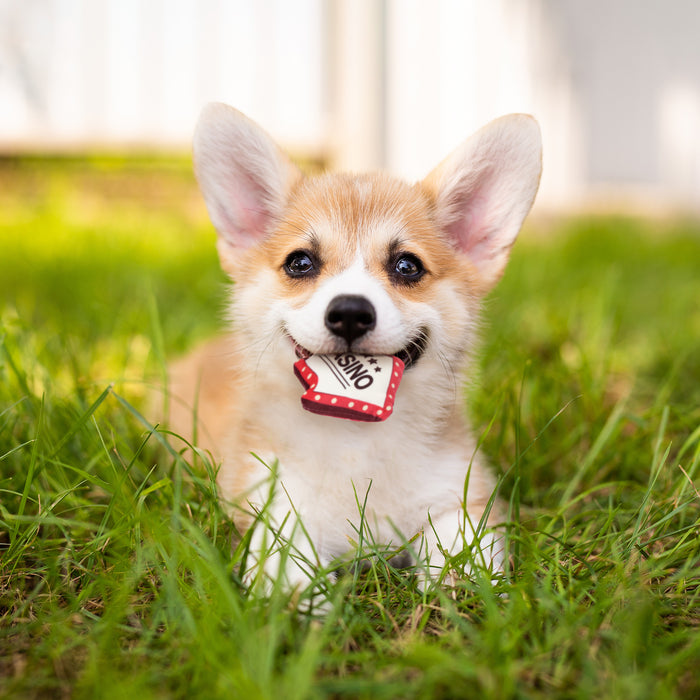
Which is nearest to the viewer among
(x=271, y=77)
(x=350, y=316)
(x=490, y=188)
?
(x=350, y=316)

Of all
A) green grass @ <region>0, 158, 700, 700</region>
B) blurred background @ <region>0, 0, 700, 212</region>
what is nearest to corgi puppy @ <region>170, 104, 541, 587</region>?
green grass @ <region>0, 158, 700, 700</region>

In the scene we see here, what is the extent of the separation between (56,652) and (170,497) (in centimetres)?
58

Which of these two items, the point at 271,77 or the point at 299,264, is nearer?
the point at 299,264

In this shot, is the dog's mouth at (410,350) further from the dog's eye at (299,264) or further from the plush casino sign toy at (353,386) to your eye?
the dog's eye at (299,264)

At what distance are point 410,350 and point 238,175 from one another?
840 millimetres

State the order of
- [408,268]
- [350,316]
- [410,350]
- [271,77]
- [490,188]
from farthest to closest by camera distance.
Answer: [271,77], [490,188], [408,268], [410,350], [350,316]

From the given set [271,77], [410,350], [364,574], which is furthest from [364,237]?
[271,77]

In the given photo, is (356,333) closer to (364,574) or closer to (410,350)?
(410,350)

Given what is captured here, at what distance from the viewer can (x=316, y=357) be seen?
185cm

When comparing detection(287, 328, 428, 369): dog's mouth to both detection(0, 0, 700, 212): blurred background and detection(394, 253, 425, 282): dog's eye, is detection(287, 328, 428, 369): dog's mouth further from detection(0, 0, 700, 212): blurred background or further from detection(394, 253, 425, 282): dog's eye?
detection(0, 0, 700, 212): blurred background

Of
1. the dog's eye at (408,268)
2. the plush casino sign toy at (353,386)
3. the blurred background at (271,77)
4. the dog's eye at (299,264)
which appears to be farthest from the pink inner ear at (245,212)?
the blurred background at (271,77)

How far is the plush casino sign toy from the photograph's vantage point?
1.77 m

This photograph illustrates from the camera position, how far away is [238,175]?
2.31 metres

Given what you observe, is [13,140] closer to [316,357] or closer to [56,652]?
[316,357]
